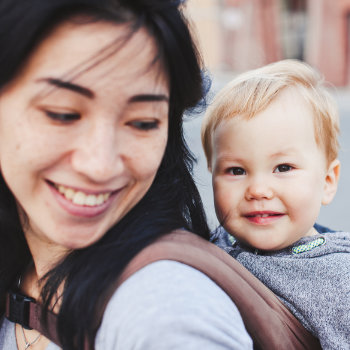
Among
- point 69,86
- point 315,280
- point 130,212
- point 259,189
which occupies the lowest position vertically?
point 315,280

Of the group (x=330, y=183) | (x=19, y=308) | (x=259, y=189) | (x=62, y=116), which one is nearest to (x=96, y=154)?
(x=62, y=116)

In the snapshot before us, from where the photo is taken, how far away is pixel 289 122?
1876mm

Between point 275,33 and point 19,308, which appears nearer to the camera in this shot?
point 19,308

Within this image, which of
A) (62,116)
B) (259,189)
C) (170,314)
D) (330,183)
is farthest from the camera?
(330,183)

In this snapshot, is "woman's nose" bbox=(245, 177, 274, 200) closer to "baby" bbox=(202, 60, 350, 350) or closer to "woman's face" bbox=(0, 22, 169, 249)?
"baby" bbox=(202, 60, 350, 350)

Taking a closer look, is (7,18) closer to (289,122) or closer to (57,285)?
(57,285)

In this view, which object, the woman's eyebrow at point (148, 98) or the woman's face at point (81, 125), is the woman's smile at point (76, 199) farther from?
the woman's eyebrow at point (148, 98)

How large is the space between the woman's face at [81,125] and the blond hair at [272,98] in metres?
0.56

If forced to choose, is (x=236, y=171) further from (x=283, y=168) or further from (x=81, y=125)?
(x=81, y=125)

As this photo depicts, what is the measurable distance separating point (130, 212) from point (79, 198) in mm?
198

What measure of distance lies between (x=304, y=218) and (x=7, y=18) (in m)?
1.13

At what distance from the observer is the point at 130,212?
4.95 feet

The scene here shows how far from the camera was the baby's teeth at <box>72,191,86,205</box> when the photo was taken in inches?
53.1

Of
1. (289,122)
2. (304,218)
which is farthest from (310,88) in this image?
(304,218)
